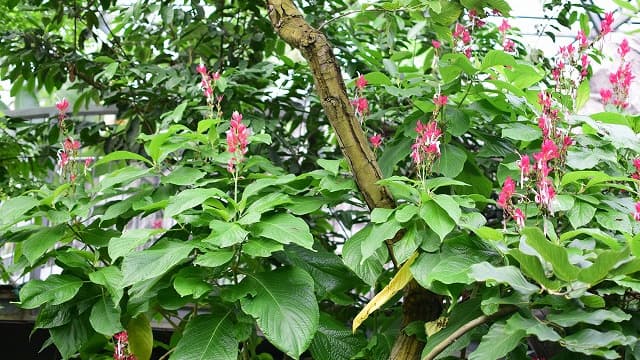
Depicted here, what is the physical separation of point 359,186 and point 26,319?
244 centimetres

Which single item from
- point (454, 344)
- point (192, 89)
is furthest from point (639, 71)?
point (454, 344)

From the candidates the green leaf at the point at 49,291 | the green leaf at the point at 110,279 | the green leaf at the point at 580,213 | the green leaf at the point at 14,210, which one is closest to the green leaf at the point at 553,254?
the green leaf at the point at 580,213

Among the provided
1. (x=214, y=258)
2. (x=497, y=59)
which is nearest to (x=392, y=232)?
(x=214, y=258)

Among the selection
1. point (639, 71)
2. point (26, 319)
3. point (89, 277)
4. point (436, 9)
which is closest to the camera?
point (436, 9)

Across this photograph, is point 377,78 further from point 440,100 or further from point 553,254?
point 553,254

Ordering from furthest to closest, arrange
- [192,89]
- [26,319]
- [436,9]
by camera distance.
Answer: [26,319] → [192,89] → [436,9]

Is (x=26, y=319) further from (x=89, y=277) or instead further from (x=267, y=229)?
(x=267, y=229)

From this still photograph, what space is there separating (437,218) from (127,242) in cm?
67

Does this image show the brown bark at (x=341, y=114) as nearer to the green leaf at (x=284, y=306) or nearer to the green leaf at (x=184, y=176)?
the green leaf at (x=284, y=306)

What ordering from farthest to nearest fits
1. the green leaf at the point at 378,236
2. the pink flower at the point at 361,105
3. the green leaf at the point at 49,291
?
1. the pink flower at the point at 361,105
2. the green leaf at the point at 49,291
3. the green leaf at the point at 378,236

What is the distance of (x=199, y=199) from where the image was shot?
1469 millimetres

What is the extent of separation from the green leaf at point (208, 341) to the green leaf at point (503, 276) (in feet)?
2.13

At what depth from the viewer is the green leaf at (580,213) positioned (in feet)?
4.71

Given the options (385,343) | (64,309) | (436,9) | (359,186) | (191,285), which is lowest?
(385,343)
